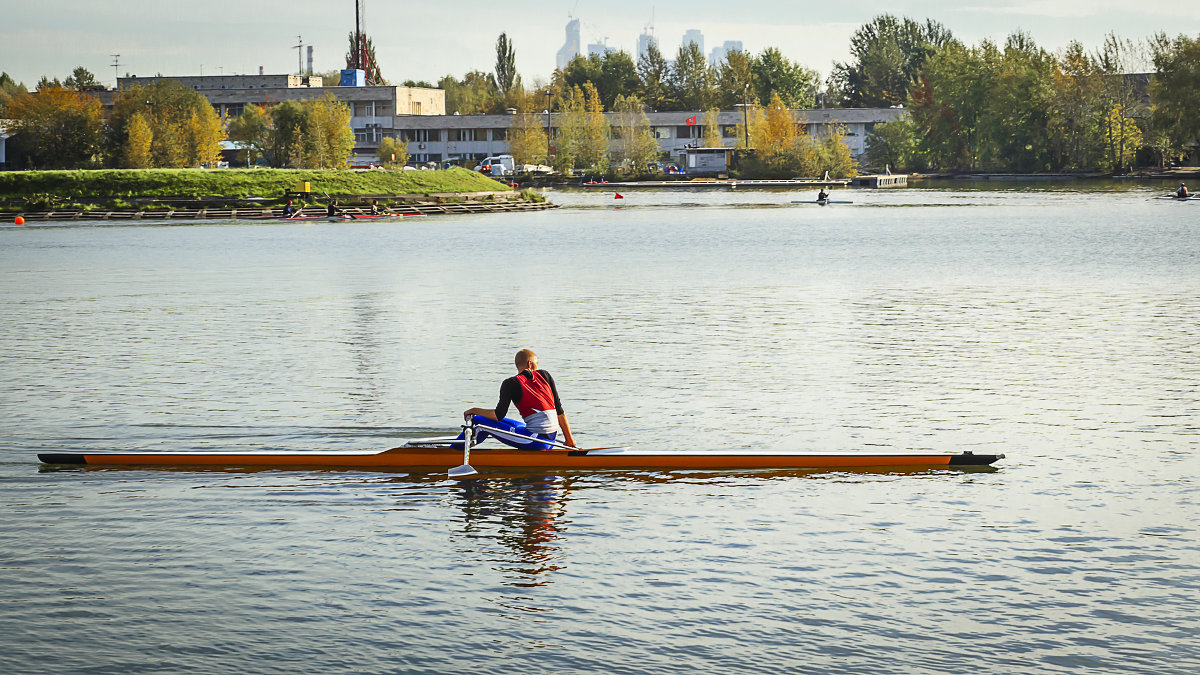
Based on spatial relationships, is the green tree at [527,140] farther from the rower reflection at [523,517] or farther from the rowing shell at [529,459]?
the rower reflection at [523,517]

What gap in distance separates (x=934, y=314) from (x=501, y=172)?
145203 millimetres

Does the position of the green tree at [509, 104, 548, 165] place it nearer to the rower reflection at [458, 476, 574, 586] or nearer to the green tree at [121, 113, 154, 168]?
the green tree at [121, 113, 154, 168]

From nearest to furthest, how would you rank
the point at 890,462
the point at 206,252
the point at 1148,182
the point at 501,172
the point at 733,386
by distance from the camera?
the point at 890,462 < the point at 733,386 < the point at 206,252 < the point at 1148,182 < the point at 501,172

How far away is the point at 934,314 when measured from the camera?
38.4 metres

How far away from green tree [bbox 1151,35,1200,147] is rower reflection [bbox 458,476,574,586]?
158763 millimetres

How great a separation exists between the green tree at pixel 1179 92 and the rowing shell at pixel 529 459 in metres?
156

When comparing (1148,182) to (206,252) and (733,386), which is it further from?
(733,386)

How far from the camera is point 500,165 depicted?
18375cm

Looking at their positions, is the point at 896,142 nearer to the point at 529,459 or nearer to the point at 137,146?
the point at 137,146

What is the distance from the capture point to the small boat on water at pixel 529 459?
747 inches

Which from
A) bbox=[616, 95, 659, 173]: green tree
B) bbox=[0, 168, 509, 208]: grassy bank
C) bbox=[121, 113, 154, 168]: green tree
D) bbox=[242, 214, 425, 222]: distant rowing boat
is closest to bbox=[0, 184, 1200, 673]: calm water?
bbox=[242, 214, 425, 222]: distant rowing boat

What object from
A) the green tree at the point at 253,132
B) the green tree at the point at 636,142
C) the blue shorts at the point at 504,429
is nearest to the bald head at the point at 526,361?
the blue shorts at the point at 504,429

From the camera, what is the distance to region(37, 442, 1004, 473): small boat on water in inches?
747

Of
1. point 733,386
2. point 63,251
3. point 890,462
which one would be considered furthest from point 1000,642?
point 63,251
